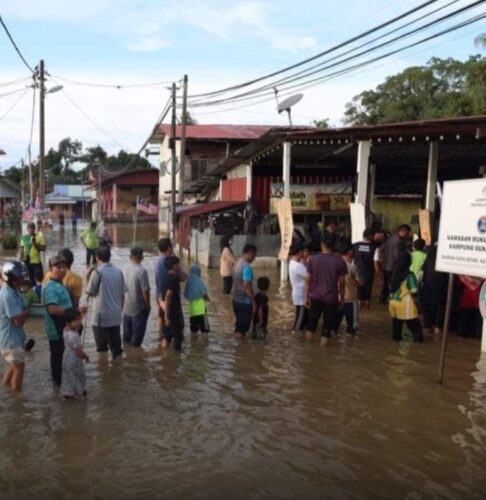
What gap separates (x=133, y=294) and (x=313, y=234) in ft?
40.1

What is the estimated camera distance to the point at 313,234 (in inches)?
786

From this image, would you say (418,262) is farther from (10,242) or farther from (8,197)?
(8,197)

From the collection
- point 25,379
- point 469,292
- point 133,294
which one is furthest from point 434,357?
point 25,379

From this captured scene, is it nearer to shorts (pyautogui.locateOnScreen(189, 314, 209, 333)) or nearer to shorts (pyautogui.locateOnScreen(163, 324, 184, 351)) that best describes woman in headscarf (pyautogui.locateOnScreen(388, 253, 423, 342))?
shorts (pyautogui.locateOnScreen(189, 314, 209, 333))

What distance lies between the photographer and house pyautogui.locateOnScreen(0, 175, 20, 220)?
158 feet

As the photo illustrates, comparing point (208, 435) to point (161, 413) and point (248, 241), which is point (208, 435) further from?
point (248, 241)

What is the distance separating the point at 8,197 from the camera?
51562 mm

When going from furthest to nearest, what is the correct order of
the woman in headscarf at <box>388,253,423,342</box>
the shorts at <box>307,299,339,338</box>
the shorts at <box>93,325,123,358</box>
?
the woman in headscarf at <box>388,253,423,342</box> < the shorts at <box>307,299,339,338</box> < the shorts at <box>93,325,123,358</box>

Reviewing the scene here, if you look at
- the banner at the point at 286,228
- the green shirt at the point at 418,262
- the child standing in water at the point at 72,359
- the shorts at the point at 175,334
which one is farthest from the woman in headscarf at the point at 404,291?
the banner at the point at 286,228

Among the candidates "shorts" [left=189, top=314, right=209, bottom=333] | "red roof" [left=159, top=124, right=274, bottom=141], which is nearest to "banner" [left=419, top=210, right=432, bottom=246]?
"shorts" [left=189, top=314, right=209, bottom=333]

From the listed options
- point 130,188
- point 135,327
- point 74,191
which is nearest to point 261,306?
point 135,327

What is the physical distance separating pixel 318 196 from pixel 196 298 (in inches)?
434

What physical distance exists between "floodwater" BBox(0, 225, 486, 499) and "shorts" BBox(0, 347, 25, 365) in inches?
17.5

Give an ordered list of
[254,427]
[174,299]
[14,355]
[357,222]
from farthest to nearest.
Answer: [357,222], [174,299], [14,355], [254,427]
